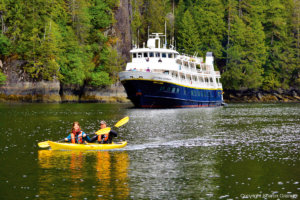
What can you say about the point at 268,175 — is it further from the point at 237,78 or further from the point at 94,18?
the point at 237,78

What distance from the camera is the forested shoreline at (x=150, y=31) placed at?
76.8 meters

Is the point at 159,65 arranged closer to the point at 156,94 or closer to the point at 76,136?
the point at 156,94

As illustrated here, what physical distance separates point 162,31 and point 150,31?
10.9 ft

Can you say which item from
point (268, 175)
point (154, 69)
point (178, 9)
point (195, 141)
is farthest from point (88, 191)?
point (178, 9)

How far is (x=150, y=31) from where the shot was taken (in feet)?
344

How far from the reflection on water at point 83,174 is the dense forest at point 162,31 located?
5268cm

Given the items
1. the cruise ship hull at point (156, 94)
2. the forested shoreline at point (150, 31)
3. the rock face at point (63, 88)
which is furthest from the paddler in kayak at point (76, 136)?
the rock face at point (63, 88)

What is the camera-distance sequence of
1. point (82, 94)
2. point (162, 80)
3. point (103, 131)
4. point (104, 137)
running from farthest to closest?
point (82, 94) → point (162, 80) → point (104, 137) → point (103, 131)

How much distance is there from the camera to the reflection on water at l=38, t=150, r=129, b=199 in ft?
51.9

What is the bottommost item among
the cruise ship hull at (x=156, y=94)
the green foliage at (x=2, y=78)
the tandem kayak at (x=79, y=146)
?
the tandem kayak at (x=79, y=146)

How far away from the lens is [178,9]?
116 meters

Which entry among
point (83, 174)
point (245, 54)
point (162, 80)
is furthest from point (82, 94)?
point (83, 174)

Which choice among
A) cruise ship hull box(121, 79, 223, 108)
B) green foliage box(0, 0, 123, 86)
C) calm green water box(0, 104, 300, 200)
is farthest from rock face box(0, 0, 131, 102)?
calm green water box(0, 104, 300, 200)

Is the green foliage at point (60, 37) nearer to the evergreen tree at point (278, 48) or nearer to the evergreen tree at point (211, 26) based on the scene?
the evergreen tree at point (211, 26)
